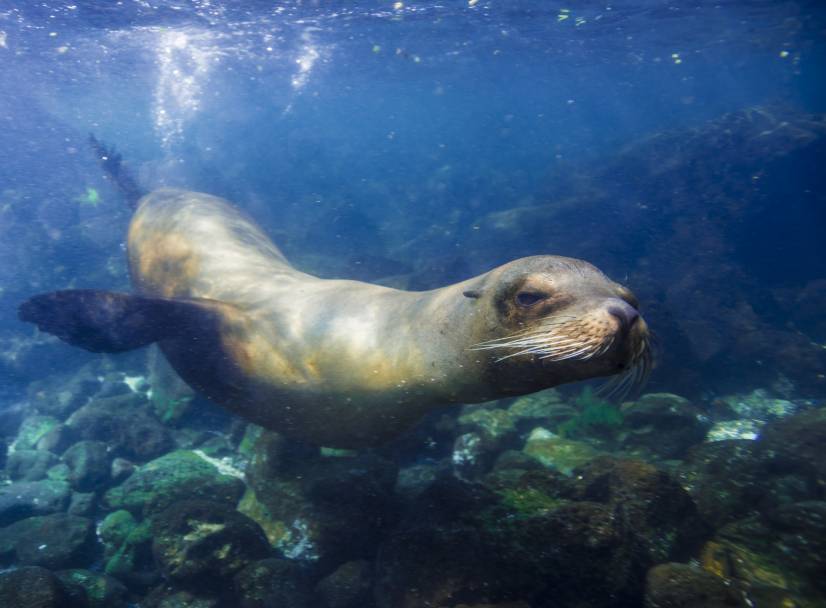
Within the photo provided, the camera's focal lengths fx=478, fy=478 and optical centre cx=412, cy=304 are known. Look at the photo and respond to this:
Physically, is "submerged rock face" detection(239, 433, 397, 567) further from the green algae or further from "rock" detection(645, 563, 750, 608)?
"rock" detection(645, 563, 750, 608)

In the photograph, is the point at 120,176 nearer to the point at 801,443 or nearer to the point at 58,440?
the point at 58,440

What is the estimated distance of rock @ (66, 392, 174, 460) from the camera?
6891 mm

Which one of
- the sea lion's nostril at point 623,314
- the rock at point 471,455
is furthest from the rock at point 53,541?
the sea lion's nostril at point 623,314

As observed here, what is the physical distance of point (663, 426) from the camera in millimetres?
5824

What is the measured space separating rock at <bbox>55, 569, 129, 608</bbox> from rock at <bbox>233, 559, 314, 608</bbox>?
1021 mm

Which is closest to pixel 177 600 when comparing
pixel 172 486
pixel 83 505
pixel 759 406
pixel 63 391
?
pixel 172 486

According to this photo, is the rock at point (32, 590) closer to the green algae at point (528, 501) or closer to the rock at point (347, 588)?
the rock at point (347, 588)

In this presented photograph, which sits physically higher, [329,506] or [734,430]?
[329,506]

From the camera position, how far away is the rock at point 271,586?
3.41m

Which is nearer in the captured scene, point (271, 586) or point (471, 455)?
point (271, 586)

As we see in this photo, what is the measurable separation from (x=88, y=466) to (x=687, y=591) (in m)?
6.68

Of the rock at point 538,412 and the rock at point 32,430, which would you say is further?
the rock at point 32,430

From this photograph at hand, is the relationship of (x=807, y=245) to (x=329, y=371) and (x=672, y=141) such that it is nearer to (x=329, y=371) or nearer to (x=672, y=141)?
(x=672, y=141)

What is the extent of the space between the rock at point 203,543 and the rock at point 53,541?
43.6 inches
